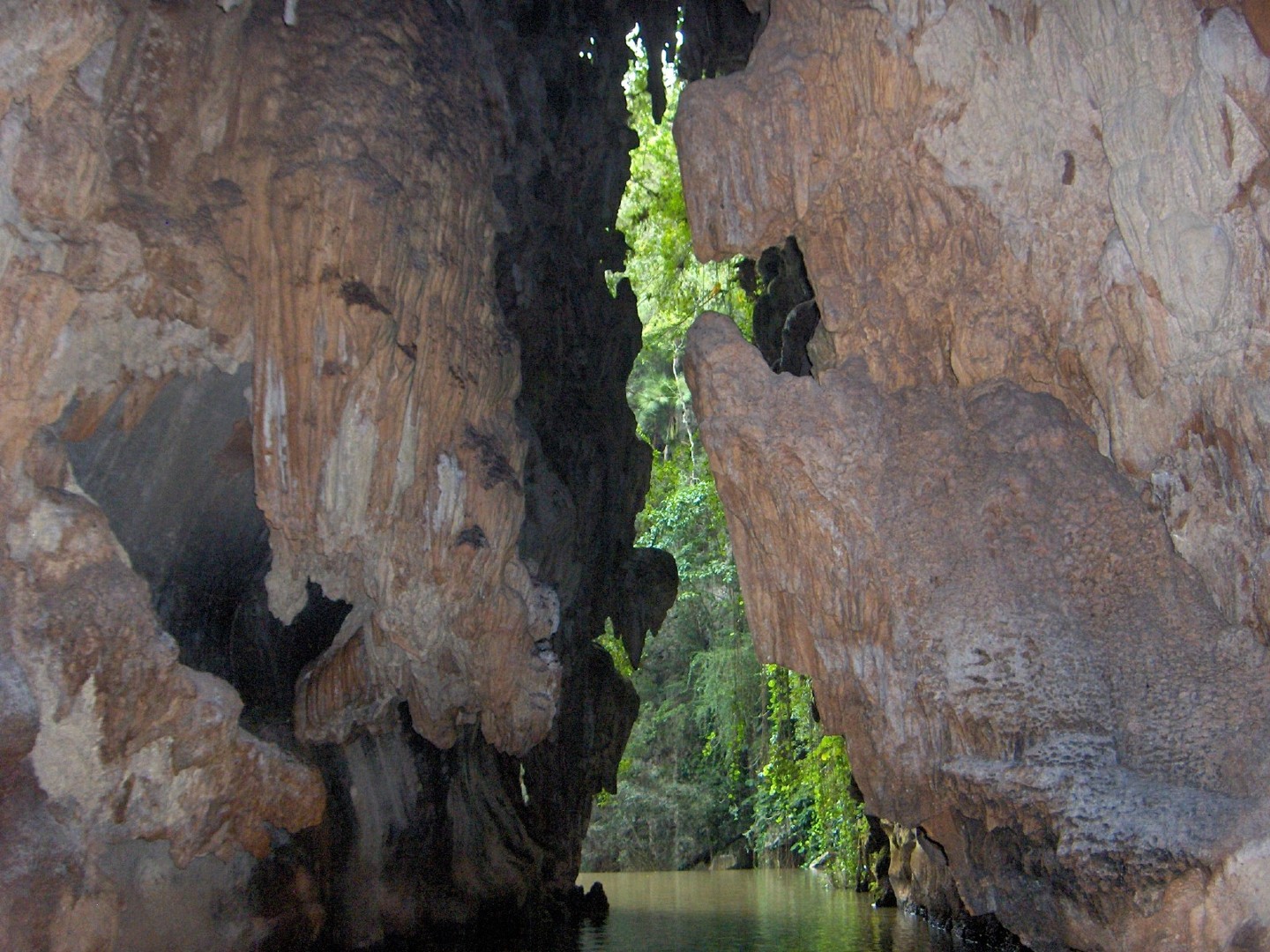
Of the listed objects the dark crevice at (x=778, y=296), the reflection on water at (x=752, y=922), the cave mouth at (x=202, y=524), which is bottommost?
the reflection on water at (x=752, y=922)

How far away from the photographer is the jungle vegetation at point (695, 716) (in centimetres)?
1847

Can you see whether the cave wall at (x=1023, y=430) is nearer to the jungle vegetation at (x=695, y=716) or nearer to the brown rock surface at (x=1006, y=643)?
the brown rock surface at (x=1006, y=643)

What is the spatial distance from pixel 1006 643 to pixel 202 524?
18.4 ft

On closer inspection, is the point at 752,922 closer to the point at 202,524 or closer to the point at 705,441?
the point at 705,441

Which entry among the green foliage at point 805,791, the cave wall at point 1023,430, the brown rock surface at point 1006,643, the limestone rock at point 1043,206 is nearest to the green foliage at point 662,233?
the green foliage at point 805,791

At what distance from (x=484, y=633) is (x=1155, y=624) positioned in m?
5.38

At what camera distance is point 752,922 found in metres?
11.2

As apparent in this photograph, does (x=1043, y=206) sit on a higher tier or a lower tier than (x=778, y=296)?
lower

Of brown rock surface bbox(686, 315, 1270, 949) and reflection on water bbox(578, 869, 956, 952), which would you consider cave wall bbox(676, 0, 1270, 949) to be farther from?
reflection on water bbox(578, 869, 956, 952)

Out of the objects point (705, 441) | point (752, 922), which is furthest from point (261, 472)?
point (752, 922)

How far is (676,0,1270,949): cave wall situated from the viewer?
5.08m

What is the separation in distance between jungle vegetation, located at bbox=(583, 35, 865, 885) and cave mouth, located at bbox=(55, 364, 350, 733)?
30.4 feet

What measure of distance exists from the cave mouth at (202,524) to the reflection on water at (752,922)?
351 cm

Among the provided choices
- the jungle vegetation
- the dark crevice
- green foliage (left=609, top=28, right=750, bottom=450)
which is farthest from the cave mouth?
the jungle vegetation
